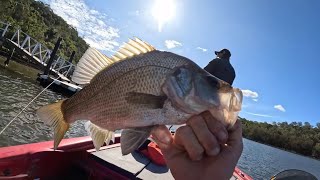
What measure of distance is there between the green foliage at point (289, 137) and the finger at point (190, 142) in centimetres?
15231

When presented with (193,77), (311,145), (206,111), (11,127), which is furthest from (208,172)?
(311,145)

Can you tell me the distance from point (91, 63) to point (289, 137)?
168087 millimetres

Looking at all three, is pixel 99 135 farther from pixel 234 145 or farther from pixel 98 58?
pixel 234 145

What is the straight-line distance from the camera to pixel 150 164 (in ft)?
17.7

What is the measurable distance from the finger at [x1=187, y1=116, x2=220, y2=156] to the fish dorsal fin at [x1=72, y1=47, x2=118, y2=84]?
30.0 inches

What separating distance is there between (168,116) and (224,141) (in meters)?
0.42

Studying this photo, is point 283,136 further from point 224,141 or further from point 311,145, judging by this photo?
point 224,141

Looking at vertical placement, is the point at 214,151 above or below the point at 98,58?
below

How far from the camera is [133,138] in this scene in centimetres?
185

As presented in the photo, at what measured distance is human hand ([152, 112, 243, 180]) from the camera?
1.84 meters

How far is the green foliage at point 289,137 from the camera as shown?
15225 cm

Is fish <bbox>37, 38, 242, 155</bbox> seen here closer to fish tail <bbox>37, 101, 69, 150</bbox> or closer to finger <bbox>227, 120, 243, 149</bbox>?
fish tail <bbox>37, 101, 69, 150</bbox>

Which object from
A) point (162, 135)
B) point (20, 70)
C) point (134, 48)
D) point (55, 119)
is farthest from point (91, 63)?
point (20, 70)

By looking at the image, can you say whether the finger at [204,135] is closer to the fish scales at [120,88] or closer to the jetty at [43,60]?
the fish scales at [120,88]
